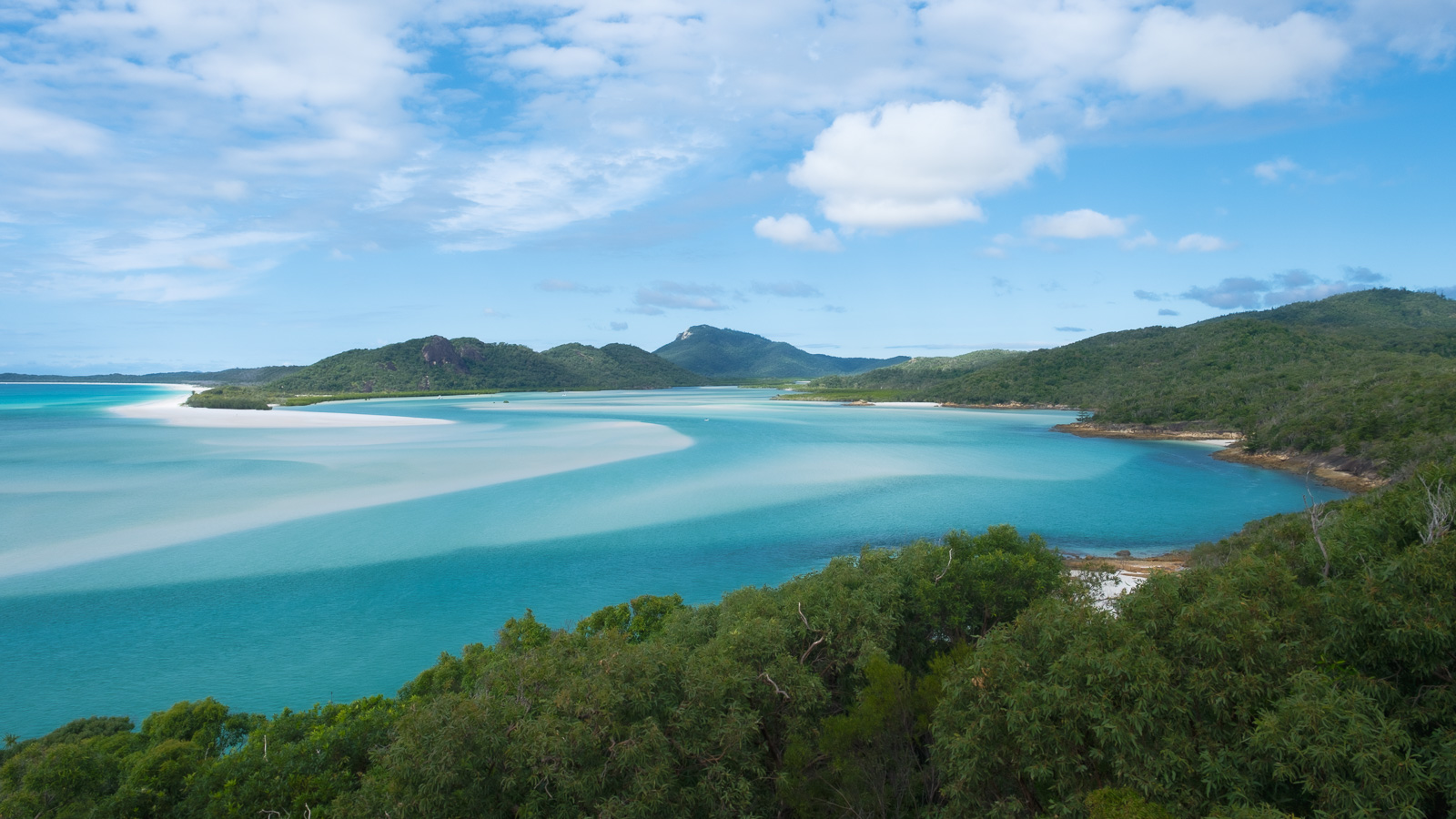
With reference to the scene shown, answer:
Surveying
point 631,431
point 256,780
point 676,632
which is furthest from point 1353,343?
point 256,780

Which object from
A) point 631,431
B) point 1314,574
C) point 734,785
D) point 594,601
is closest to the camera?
point 734,785

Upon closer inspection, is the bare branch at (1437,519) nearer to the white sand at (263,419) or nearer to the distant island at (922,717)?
the distant island at (922,717)

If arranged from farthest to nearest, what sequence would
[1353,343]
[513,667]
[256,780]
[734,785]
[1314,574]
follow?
[1353,343] < [1314,574] < [513,667] < [256,780] < [734,785]

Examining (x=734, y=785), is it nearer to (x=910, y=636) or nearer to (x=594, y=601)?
(x=910, y=636)

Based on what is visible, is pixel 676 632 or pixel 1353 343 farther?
pixel 1353 343

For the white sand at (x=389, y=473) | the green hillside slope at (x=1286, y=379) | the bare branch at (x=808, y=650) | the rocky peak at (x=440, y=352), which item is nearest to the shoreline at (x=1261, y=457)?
the green hillside slope at (x=1286, y=379)

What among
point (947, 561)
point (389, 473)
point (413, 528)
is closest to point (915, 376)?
point (389, 473)

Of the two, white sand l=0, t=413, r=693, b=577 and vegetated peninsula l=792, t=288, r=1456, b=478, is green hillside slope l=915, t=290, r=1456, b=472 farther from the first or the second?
white sand l=0, t=413, r=693, b=577
